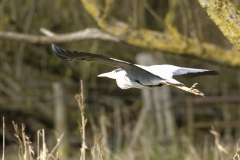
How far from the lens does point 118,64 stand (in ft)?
7.69

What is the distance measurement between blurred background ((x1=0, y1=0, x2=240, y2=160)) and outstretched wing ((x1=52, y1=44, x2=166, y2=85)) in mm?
2606

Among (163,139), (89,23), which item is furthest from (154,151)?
(89,23)

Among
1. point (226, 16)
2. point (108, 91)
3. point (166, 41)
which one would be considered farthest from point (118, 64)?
point (108, 91)

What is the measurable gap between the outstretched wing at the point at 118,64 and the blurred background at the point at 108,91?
2.61m

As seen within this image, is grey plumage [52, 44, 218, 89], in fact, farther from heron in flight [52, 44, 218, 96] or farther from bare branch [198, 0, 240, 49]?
bare branch [198, 0, 240, 49]

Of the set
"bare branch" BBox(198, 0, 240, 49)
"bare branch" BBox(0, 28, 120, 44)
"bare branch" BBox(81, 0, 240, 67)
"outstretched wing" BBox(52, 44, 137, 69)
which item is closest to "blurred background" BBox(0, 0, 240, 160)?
"bare branch" BBox(0, 28, 120, 44)

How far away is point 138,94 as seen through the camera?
8.59 metres

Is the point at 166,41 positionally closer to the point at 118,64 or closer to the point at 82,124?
the point at 82,124

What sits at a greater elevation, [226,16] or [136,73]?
[226,16]

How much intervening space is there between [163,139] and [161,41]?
7.42 ft

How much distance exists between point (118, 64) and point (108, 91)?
592cm

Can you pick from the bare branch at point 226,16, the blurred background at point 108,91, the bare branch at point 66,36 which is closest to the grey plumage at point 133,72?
the bare branch at point 226,16

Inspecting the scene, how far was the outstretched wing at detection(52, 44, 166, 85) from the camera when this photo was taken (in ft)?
7.59

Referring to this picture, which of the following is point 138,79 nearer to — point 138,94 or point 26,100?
point 26,100
